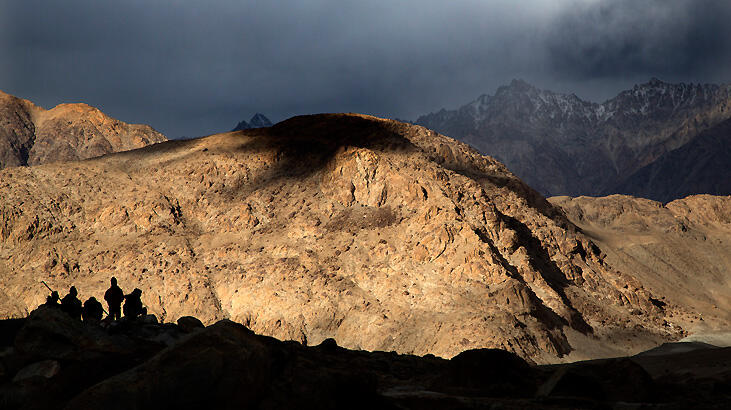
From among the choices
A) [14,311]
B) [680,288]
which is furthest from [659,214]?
[14,311]

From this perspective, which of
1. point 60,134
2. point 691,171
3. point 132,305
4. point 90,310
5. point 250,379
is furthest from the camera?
point 691,171

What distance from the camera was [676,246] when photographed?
60125 mm

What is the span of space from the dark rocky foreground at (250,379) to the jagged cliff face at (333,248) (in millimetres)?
17993

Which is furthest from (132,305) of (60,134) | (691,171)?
(691,171)

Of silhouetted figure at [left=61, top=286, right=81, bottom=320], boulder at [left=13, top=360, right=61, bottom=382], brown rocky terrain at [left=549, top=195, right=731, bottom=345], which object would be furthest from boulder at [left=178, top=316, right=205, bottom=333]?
brown rocky terrain at [left=549, top=195, right=731, bottom=345]

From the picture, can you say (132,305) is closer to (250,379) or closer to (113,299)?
(113,299)

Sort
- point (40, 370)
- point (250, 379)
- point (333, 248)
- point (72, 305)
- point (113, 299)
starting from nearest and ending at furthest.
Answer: point (250, 379), point (40, 370), point (72, 305), point (113, 299), point (333, 248)

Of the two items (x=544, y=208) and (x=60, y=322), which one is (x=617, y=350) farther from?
(x=60, y=322)

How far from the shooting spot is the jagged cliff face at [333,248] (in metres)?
33.1

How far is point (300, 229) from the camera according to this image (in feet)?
137

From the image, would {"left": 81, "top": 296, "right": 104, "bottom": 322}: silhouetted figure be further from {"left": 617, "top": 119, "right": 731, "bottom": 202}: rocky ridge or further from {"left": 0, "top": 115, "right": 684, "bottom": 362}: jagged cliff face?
{"left": 617, "top": 119, "right": 731, "bottom": 202}: rocky ridge

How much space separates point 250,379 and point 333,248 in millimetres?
31380

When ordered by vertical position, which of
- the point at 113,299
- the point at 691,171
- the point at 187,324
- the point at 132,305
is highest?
the point at 691,171

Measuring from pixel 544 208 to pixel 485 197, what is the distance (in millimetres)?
12873
